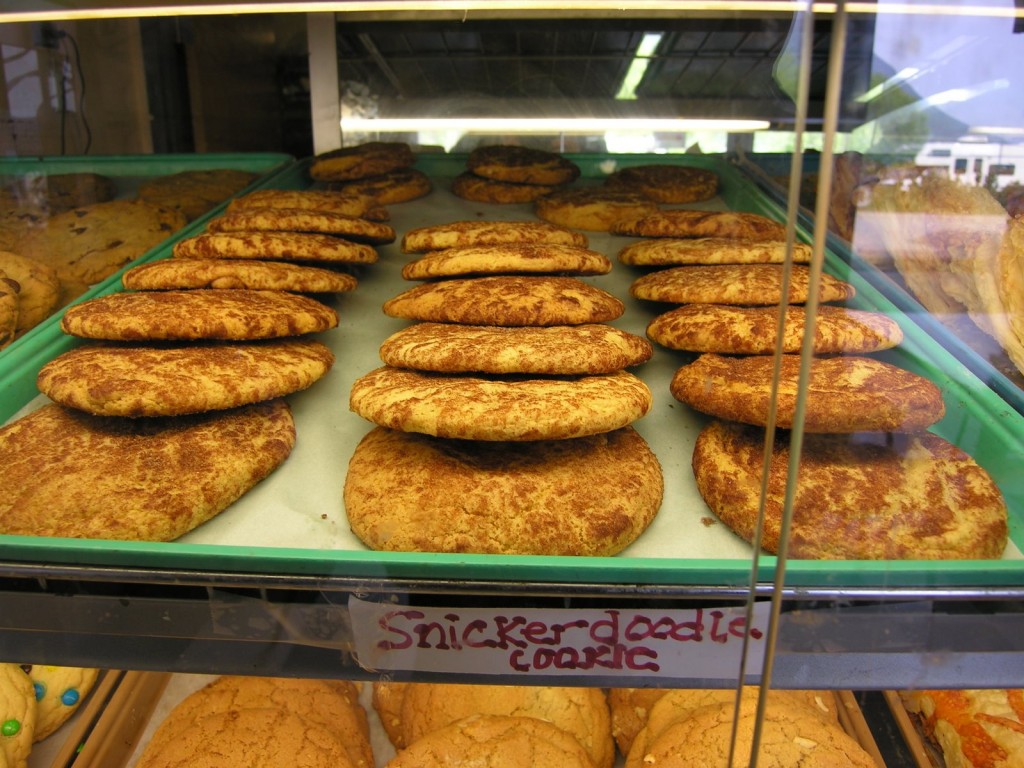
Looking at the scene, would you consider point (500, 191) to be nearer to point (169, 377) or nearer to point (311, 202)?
point (311, 202)

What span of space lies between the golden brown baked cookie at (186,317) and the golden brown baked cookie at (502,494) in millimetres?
321

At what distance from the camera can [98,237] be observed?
2.20 meters

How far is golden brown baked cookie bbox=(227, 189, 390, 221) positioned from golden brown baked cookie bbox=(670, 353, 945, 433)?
120 cm

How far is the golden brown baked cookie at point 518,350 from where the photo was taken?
4.08 feet

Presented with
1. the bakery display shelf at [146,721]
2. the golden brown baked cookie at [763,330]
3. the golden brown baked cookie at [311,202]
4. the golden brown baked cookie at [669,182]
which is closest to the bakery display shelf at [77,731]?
the bakery display shelf at [146,721]

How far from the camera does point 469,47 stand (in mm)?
2387

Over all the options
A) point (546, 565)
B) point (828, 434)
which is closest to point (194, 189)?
point (546, 565)

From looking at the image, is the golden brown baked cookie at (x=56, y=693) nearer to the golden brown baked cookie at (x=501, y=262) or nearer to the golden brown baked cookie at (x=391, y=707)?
the golden brown baked cookie at (x=391, y=707)

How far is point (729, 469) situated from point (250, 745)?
44.6 inches

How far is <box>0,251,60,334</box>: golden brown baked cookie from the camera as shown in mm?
1764

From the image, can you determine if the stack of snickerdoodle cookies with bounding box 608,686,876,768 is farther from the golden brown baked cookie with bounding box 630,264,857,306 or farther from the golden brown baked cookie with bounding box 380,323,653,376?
the golden brown baked cookie with bounding box 630,264,857,306

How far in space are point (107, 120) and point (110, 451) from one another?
5.88 feet

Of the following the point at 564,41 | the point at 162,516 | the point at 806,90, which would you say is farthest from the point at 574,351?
the point at 564,41

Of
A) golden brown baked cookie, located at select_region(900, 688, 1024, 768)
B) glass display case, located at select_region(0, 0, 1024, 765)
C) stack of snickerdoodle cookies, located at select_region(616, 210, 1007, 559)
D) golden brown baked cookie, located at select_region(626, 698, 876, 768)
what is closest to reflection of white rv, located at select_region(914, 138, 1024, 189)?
glass display case, located at select_region(0, 0, 1024, 765)
